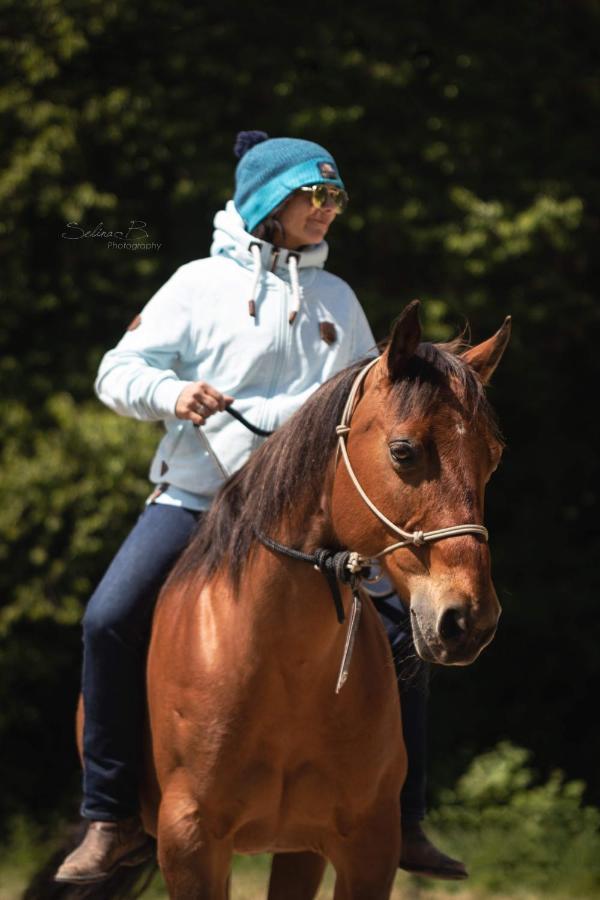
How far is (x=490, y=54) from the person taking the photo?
8523 mm

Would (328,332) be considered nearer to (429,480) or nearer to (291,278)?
(291,278)

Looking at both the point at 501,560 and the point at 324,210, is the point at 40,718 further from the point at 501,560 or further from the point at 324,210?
the point at 324,210

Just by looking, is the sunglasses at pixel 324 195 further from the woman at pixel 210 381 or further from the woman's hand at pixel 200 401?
the woman's hand at pixel 200 401

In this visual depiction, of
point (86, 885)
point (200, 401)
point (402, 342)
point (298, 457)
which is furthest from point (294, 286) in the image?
point (86, 885)

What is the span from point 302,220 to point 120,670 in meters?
1.52

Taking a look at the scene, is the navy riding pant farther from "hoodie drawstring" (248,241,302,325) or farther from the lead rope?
"hoodie drawstring" (248,241,302,325)

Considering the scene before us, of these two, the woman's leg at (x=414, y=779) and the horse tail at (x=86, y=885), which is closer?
the woman's leg at (x=414, y=779)

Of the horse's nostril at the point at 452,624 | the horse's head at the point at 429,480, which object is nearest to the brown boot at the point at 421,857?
the horse's head at the point at 429,480

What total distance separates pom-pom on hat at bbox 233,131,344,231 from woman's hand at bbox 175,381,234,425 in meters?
0.73

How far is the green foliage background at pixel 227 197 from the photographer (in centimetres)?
768

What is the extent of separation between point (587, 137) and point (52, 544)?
449 centimetres

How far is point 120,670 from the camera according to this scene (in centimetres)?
384

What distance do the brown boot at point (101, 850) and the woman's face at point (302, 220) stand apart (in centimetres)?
192

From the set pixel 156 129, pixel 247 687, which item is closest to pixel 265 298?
pixel 247 687
